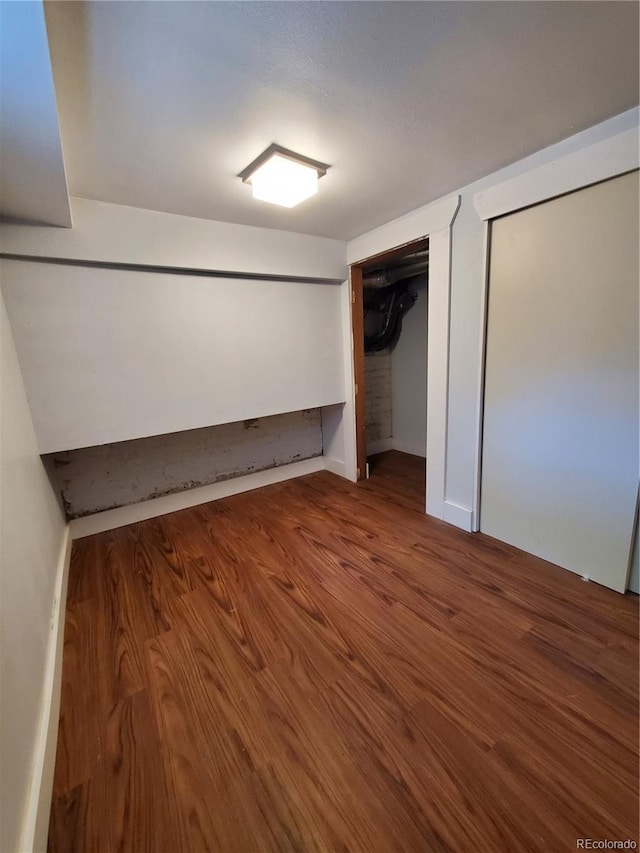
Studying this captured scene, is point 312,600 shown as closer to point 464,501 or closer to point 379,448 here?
point 464,501

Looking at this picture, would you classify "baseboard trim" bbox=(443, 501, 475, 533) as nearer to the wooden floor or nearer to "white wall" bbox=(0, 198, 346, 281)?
the wooden floor

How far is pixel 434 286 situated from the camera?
7.29 feet

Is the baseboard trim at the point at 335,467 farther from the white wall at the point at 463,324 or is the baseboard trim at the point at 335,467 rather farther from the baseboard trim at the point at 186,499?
the white wall at the point at 463,324

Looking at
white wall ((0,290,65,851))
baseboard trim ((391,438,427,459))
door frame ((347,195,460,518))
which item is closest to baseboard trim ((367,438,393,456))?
baseboard trim ((391,438,427,459))

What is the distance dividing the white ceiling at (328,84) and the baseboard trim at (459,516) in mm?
2025

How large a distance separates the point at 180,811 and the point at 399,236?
3019mm

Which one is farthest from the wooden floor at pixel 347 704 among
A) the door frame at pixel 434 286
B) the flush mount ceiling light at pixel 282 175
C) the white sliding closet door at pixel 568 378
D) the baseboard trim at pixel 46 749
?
the flush mount ceiling light at pixel 282 175

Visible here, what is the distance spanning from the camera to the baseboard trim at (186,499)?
2.52 meters

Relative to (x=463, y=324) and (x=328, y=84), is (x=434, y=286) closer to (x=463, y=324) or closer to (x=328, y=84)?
(x=463, y=324)

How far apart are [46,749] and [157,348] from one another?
1.93 meters


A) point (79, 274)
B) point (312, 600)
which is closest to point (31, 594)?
point (312, 600)

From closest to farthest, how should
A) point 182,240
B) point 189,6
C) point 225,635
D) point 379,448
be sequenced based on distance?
point 189,6 < point 225,635 < point 182,240 < point 379,448

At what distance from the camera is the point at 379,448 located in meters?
4.22

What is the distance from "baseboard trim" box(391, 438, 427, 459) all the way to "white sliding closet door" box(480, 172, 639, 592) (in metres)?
1.83
